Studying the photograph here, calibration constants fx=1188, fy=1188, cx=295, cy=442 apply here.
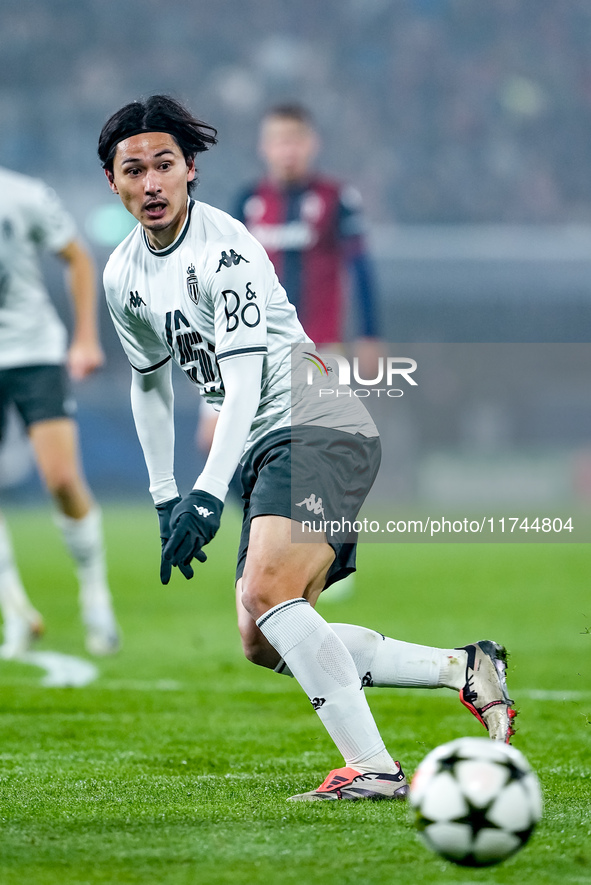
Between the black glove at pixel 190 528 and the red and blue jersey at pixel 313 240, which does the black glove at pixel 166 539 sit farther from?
the red and blue jersey at pixel 313 240

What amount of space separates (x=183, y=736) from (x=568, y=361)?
1633 cm

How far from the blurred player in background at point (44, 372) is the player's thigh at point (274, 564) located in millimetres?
2798

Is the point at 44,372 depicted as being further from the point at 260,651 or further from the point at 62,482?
the point at 260,651

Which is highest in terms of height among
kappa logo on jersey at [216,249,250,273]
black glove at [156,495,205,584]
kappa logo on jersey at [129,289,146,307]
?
kappa logo on jersey at [216,249,250,273]

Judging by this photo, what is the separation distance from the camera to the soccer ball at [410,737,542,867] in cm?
218

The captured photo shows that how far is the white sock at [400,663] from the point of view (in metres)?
3.17

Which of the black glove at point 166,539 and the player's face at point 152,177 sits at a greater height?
the player's face at point 152,177

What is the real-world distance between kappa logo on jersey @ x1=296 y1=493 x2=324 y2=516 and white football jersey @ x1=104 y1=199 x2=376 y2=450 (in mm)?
278

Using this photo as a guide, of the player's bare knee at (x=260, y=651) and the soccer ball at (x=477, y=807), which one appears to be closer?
the soccer ball at (x=477, y=807)

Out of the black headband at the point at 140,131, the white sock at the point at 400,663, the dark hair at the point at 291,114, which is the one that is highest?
the dark hair at the point at 291,114

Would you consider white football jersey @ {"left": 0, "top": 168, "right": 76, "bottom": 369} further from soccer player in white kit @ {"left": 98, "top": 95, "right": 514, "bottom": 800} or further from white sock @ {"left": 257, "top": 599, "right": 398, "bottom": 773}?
white sock @ {"left": 257, "top": 599, "right": 398, "bottom": 773}

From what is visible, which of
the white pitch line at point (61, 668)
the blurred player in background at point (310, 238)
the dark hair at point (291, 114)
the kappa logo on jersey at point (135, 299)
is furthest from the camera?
the blurred player in background at point (310, 238)

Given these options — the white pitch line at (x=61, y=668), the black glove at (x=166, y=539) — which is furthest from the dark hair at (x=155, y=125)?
the white pitch line at (x=61, y=668)

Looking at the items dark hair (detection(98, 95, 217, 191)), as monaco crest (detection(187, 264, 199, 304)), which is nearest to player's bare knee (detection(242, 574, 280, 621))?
as monaco crest (detection(187, 264, 199, 304))
